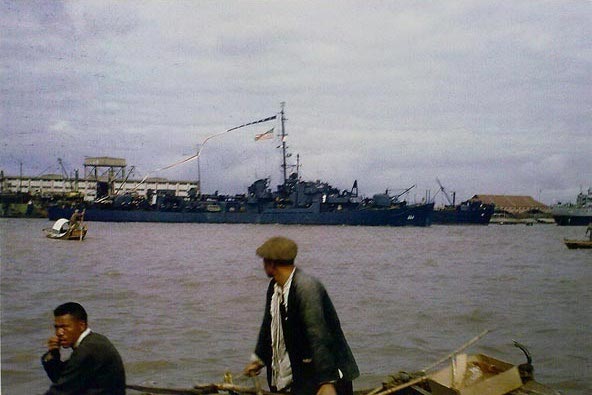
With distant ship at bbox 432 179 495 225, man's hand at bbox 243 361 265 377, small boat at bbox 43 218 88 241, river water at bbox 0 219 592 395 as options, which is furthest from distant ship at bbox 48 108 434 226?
man's hand at bbox 243 361 265 377

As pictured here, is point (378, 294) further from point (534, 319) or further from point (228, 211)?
Result: point (228, 211)

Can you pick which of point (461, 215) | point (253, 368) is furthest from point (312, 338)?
point (461, 215)

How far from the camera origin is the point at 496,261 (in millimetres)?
16297

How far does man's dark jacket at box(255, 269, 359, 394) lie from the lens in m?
2.42

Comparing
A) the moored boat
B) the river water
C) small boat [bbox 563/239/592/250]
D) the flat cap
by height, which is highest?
the flat cap

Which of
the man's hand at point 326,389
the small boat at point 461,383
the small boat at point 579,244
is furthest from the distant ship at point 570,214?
Answer: the man's hand at point 326,389

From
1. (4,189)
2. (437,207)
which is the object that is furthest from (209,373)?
(437,207)

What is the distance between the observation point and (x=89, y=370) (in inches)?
102

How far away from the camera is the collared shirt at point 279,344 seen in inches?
99.1

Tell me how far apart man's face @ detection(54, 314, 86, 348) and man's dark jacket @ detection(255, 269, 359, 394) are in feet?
3.16

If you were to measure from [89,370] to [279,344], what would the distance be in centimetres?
92

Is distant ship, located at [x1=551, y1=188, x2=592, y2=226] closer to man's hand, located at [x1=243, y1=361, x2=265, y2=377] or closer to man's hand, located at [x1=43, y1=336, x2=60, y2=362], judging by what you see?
man's hand, located at [x1=243, y1=361, x2=265, y2=377]

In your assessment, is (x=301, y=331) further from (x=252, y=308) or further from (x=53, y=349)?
(x=252, y=308)

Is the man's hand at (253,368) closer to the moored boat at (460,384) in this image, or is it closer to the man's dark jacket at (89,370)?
the moored boat at (460,384)
